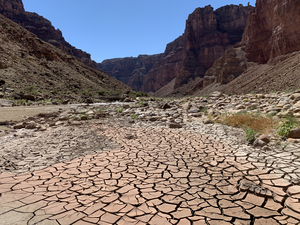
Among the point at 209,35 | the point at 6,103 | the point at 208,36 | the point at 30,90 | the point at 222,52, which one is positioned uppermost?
the point at 209,35

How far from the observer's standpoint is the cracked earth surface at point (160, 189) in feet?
5.63

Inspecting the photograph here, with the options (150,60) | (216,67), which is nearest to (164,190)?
(216,67)

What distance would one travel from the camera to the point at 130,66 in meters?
142

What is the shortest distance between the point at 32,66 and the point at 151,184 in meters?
30.6

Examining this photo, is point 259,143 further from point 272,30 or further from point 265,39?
point 265,39

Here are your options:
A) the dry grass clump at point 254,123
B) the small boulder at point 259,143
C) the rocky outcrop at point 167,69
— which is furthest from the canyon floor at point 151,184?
the rocky outcrop at point 167,69

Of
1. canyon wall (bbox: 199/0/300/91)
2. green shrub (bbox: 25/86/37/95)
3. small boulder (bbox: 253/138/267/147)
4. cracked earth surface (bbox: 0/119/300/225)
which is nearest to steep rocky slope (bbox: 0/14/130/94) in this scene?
green shrub (bbox: 25/86/37/95)

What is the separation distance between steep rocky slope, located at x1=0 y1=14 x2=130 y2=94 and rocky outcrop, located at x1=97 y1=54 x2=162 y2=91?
9874cm

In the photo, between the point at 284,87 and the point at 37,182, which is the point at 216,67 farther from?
the point at 37,182

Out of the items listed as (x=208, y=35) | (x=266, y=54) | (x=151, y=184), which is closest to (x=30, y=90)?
(x=151, y=184)

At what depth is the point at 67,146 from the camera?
4.20 m

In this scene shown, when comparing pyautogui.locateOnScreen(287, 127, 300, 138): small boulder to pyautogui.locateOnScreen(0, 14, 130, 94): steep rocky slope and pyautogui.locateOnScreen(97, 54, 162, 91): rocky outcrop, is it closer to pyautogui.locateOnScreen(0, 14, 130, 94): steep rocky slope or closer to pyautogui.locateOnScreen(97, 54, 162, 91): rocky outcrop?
pyautogui.locateOnScreen(0, 14, 130, 94): steep rocky slope

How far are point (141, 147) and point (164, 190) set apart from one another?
6.19ft

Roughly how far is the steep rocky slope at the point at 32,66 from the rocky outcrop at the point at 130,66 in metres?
98.7
